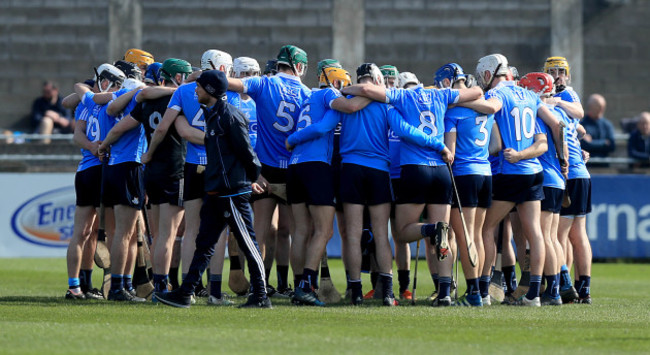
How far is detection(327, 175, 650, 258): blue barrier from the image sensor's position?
744 inches

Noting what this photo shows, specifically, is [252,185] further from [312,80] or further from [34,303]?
[312,80]

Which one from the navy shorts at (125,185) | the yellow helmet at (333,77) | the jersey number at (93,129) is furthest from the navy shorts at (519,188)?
the jersey number at (93,129)

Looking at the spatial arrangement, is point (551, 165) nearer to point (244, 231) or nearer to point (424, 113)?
point (424, 113)

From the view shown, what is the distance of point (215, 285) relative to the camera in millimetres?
10883

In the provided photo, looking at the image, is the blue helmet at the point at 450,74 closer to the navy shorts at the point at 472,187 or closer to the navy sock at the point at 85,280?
the navy shorts at the point at 472,187

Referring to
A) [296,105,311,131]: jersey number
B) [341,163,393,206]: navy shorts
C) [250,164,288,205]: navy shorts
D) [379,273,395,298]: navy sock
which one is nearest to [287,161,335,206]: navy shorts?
[341,163,393,206]: navy shorts

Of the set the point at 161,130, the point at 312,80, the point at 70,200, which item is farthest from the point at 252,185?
the point at 312,80

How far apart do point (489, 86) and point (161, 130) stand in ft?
11.0

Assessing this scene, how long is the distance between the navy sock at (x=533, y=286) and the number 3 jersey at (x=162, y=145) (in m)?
3.61

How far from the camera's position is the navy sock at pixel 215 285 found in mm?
10852

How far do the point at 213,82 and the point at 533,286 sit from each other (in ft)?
12.6

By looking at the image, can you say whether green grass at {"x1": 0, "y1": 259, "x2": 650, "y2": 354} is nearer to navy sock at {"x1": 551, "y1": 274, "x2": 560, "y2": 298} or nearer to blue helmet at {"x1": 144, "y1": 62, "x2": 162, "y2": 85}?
navy sock at {"x1": 551, "y1": 274, "x2": 560, "y2": 298}

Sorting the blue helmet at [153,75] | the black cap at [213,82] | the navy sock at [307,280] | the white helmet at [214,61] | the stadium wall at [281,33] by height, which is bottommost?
the navy sock at [307,280]

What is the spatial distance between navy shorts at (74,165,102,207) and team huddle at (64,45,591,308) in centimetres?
2
